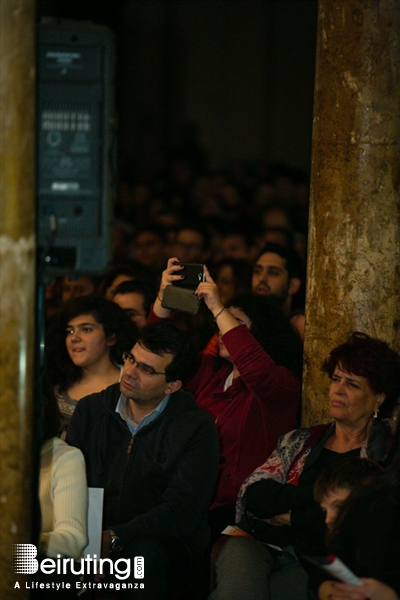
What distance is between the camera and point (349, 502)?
10.5ft

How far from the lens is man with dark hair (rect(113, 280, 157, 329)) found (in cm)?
564

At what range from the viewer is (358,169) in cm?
417

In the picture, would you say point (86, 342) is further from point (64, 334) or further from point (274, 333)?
point (274, 333)

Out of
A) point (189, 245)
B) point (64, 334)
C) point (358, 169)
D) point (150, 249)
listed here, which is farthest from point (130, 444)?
point (150, 249)

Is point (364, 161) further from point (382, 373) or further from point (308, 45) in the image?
point (308, 45)

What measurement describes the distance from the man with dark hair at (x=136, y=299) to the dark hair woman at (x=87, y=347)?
58 cm

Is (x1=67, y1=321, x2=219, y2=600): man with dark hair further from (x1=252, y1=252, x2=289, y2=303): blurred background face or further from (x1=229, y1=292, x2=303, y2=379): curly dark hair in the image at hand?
(x1=252, y1=252, x2=289, y2=303): blurred background face

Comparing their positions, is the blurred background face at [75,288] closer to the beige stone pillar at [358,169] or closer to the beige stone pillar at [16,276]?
the beige stone pillar at [358,169]

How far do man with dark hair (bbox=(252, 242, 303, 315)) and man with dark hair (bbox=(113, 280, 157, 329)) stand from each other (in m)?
0.76

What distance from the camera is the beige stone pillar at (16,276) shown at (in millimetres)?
2576

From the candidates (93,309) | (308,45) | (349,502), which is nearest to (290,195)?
(308,45)

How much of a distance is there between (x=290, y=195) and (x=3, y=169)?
9.86 m

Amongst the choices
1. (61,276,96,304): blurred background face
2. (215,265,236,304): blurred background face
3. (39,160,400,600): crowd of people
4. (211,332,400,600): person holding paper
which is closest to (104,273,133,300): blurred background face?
(61,276,96,304): blurred background face

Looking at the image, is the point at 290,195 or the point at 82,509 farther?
the point at 290,195
